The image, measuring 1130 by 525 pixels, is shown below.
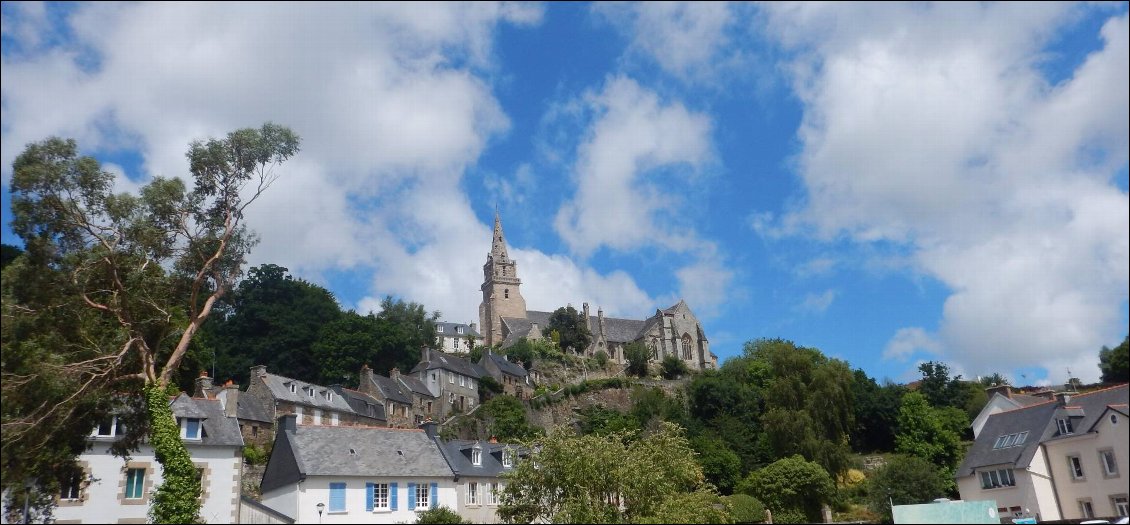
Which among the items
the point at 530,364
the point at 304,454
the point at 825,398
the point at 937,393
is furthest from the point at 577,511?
the point at 530,364

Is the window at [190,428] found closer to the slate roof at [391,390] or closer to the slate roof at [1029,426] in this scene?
the slate roof at [1029,426]

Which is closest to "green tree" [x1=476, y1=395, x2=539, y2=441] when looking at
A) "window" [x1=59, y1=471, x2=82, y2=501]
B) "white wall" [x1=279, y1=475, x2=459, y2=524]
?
"white wall" [x1=279, y1=475, x2=459, y2=524]

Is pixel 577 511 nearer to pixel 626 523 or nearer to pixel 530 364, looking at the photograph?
pixel 626 523

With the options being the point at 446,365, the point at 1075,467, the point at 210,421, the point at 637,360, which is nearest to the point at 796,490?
the point at 1075,467

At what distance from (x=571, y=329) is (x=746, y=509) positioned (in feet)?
Answer: 175

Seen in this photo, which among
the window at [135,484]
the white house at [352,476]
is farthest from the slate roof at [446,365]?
the window at [135,484]

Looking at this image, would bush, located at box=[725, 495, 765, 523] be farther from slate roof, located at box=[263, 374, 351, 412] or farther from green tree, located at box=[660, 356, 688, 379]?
green tree, located at box=[660, 356, 688, 379]

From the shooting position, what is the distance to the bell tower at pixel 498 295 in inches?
4262

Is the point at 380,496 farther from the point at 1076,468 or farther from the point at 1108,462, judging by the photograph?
the point at 1108,462

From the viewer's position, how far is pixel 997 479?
3169cm

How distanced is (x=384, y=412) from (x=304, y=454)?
2794cm

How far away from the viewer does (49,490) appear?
944 inches

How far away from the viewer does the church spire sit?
382ft

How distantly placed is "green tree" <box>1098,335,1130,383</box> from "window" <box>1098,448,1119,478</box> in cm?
214
